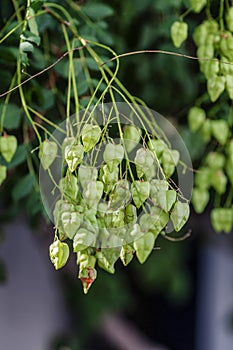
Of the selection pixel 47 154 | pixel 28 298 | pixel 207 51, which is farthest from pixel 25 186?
pixel 28 298

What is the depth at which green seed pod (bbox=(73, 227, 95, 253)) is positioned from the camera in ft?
2.83

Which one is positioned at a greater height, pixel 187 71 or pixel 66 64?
pixel 66 64

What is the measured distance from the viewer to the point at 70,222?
2.84 ft

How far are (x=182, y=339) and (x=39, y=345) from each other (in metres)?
0.64

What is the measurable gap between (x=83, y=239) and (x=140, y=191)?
9 centimetres

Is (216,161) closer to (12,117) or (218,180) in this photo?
(218,180)

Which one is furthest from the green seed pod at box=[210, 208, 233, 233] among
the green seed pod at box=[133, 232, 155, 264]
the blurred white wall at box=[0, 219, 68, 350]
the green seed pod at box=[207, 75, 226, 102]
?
the blurred white wall at box=[0, 219, 68, 350]

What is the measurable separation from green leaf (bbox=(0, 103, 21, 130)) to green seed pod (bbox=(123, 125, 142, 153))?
0.25 m

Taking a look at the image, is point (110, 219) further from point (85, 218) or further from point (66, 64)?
A: point (66, 64)

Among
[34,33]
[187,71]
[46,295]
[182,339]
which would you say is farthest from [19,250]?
[34,33]

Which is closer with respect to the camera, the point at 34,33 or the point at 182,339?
the point at 34,33

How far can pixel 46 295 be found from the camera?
2.92 m

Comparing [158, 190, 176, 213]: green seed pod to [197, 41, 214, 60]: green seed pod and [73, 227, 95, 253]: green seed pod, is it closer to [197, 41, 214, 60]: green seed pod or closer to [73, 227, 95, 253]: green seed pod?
[73, 227, 95, 253]: green seed pod

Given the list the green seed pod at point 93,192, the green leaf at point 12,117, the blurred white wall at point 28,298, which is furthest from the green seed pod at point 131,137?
the blurred white wall at point 28,298
